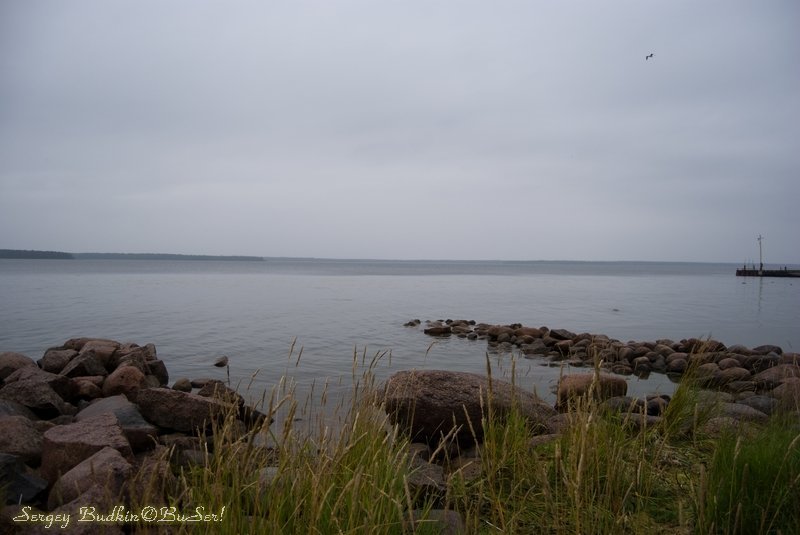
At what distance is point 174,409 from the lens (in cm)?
703

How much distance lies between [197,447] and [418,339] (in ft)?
44.8

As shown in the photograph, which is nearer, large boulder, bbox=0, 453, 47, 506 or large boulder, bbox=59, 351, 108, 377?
large boulder, bbox=0, 453, 47, 506

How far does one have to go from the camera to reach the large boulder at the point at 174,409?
700 centimetres

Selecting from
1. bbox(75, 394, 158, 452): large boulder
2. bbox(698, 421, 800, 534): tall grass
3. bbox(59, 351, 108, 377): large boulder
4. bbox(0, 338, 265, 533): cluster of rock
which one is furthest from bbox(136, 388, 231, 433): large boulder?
bbox(698, 421, 800, 534): tall grass

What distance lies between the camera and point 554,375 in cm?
1303

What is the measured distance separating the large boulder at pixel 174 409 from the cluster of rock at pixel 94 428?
0.04 feet

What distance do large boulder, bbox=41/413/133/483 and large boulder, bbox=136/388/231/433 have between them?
174 cm

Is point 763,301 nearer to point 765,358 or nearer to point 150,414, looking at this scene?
point 765,358

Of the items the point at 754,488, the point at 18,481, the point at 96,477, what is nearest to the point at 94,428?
the point at 18,481

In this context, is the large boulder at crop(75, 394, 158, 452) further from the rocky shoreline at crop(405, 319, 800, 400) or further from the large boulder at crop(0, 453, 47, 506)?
the rocky shoreline at crop(405, 319, 800, 400)

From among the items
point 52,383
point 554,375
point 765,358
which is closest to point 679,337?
point 765,358

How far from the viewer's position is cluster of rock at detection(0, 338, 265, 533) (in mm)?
3820

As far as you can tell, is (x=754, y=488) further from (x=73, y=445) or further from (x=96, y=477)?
(x=73, y=445)

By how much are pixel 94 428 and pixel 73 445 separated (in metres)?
0.36
